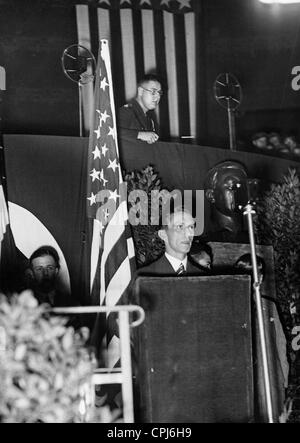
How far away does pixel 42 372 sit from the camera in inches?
138

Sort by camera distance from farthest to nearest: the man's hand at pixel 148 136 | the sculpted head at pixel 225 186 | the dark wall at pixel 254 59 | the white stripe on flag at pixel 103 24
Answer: the dark wall at pixel 254 59 < the white stripe on flag at pixel 103 24 < the sculpted head at pixel 225 186 < the man's hand at pixel 148 136

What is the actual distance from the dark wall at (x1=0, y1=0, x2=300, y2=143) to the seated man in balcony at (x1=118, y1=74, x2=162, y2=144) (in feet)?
2.73

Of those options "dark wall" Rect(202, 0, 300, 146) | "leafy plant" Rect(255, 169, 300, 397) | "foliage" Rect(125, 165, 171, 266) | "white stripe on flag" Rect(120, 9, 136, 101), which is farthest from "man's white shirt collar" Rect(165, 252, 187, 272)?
"dark wall" Rect(202, 0, 300, 146)

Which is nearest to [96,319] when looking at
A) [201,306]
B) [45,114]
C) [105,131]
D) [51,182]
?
[51,182]

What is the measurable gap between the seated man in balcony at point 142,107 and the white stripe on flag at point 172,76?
315mm

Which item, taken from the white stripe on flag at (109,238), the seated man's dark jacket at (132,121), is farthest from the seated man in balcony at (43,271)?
the seated man's dark jacket at (132,121)

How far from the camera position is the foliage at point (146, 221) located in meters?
5.99

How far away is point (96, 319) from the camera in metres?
5.69

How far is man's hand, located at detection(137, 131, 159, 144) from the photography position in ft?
20.5

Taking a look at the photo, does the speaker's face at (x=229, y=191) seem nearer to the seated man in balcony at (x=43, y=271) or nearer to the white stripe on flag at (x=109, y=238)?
the white stripe on flag at (x=109, y=238)

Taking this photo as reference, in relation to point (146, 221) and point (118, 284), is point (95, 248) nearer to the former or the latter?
point (118, 284)

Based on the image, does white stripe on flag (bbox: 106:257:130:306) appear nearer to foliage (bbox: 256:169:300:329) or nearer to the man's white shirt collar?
the man's white shirt collar

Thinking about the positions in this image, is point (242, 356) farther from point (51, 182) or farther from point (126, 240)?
point (51, 182)

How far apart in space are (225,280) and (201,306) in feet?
0.69
